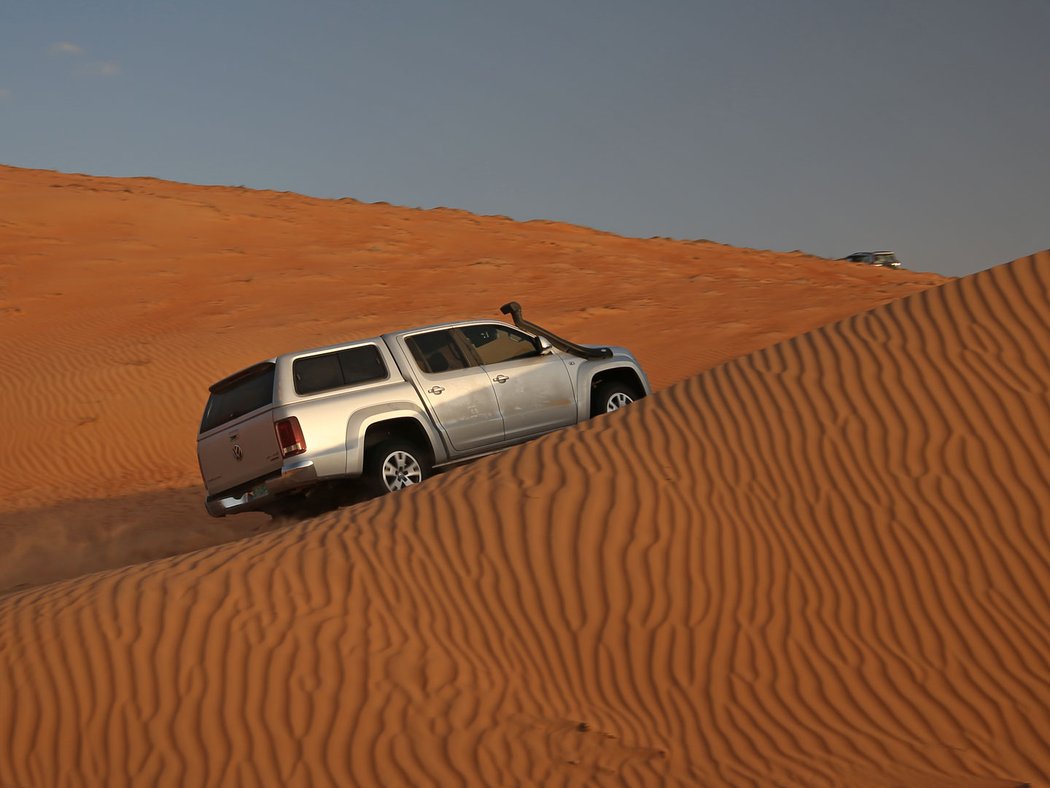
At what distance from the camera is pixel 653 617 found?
5.96 m

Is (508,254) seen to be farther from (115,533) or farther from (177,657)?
(177,657)

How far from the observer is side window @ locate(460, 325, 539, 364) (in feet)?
33.6

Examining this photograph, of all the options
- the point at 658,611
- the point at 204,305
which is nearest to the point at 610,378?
the point at 658,611

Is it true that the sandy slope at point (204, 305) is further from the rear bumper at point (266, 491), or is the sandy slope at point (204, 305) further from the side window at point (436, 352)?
the side window at point (436, 352)

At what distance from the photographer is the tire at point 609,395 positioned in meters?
10.8

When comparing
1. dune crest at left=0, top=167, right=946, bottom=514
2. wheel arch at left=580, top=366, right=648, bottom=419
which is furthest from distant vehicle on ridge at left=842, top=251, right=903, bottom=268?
wheel arch at left=580, top=366, right=648, bottom=419

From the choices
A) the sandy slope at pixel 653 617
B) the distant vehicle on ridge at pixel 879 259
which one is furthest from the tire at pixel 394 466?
the distant vehicle on ridge at pixel 879 259

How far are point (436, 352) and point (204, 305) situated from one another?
16.7 meters

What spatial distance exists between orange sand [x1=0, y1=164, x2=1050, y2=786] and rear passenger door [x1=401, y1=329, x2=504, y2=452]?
190cm

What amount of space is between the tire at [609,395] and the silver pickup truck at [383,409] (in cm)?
9

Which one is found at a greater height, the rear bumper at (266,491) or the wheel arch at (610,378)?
the wheel arch at (610,378)

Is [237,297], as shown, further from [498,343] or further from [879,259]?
[879,259]

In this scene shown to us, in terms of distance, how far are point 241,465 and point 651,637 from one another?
4.65 metres

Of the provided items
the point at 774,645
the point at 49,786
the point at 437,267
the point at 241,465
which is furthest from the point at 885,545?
the point at 437,267
